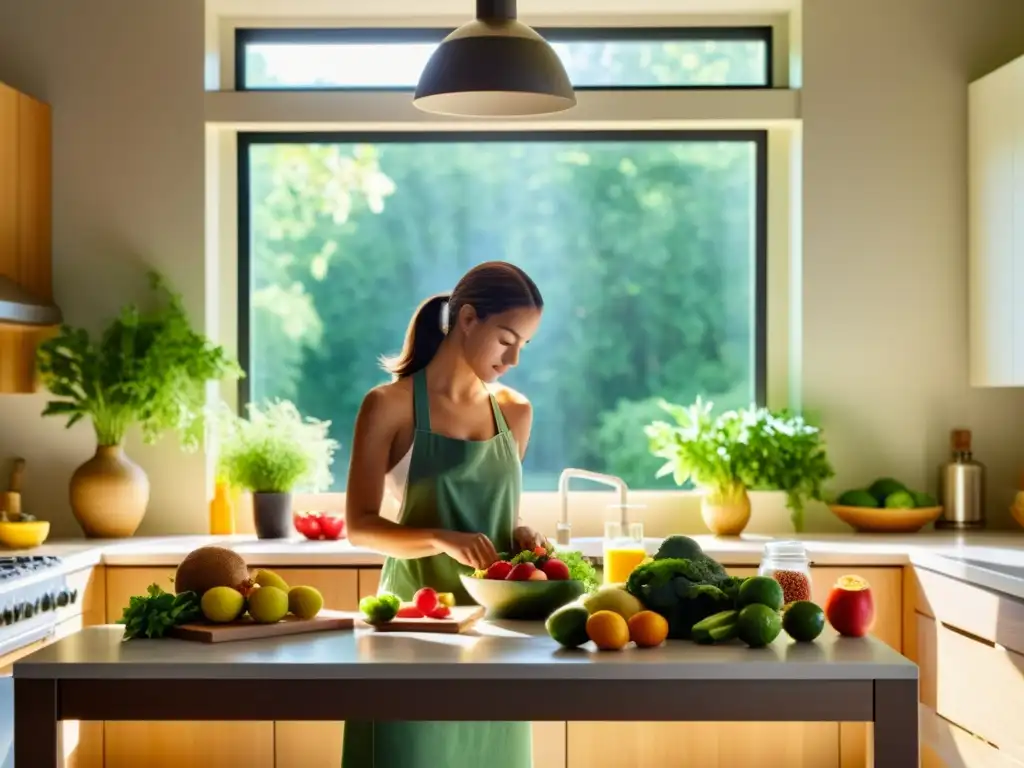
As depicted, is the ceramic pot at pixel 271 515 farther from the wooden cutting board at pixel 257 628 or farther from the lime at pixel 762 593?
the lime at pixel 762 593

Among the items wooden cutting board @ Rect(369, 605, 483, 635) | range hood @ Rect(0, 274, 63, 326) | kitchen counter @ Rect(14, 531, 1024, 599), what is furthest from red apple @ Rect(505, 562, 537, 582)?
range hood @ Rect(0, 274, 63, 326)

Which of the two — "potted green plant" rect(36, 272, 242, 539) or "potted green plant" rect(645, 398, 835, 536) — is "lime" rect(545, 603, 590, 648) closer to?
"potted green plant" rect(645, 398, 835, 536)

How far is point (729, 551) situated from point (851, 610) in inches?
72.5

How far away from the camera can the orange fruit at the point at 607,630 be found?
218 centimetres

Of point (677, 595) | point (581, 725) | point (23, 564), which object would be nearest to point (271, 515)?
point (23, 564)

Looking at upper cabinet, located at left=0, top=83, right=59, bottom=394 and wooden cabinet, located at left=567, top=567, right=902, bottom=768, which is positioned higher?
upper cabinet, located at left=0, top=83, right=59, bottom=394

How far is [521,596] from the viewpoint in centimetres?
256

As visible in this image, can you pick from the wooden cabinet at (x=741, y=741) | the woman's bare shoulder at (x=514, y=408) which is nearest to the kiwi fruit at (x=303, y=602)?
the woman's bare shoulder at (x=514, y=408)

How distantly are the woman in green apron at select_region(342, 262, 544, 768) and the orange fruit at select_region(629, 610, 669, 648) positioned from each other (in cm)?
66

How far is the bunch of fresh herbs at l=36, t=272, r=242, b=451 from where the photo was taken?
182 inches

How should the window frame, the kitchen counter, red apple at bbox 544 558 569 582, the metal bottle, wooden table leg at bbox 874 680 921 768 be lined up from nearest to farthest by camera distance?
wooden table leg at bbox 874 680 921 768 < red apple at bbox 544 558 569 582 < the kitchen counter < the metal bottle < the window frame

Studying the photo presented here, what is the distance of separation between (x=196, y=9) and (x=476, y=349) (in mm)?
2471

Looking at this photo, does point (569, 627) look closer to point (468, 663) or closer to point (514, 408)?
point (468, 663)

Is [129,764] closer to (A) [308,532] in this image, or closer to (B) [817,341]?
(A) [308,532]
